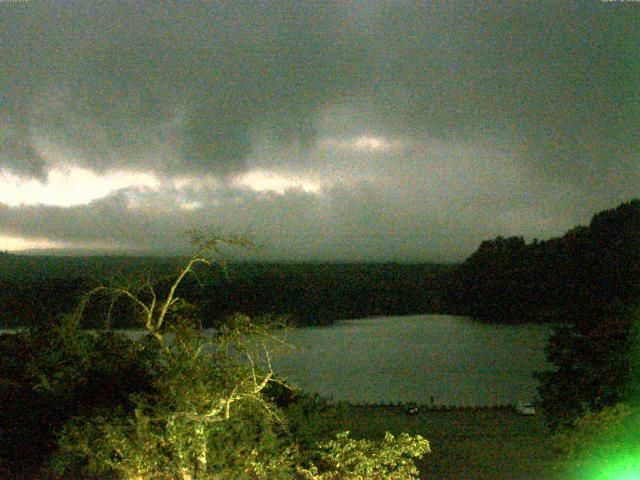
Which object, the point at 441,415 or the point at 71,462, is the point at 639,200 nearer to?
the point at 441,415

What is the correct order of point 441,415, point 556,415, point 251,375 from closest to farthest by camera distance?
point 251,375, point 556,415, point 441,415

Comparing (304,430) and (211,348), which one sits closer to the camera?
(211,348)

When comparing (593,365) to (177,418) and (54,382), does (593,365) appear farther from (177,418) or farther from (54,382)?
(54,382)

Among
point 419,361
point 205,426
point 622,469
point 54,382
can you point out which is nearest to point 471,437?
point 622,469

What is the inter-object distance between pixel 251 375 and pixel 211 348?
58.0 inches

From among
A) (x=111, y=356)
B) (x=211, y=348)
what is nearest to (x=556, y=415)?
(x=211, y=348)

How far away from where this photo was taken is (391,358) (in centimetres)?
6619

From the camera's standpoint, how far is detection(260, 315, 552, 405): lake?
49.0m

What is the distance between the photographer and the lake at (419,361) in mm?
49000

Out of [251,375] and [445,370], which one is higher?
[251,375]

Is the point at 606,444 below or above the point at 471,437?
above

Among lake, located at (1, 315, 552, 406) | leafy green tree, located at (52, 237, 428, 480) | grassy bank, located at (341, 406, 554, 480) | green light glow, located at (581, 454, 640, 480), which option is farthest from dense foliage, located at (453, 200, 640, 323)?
leafy green tree, located at (52, 237, 428, 480)

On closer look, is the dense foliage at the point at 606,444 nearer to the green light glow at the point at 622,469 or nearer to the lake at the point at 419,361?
the green light glow at the point at 622,469

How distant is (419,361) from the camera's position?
217 ft
